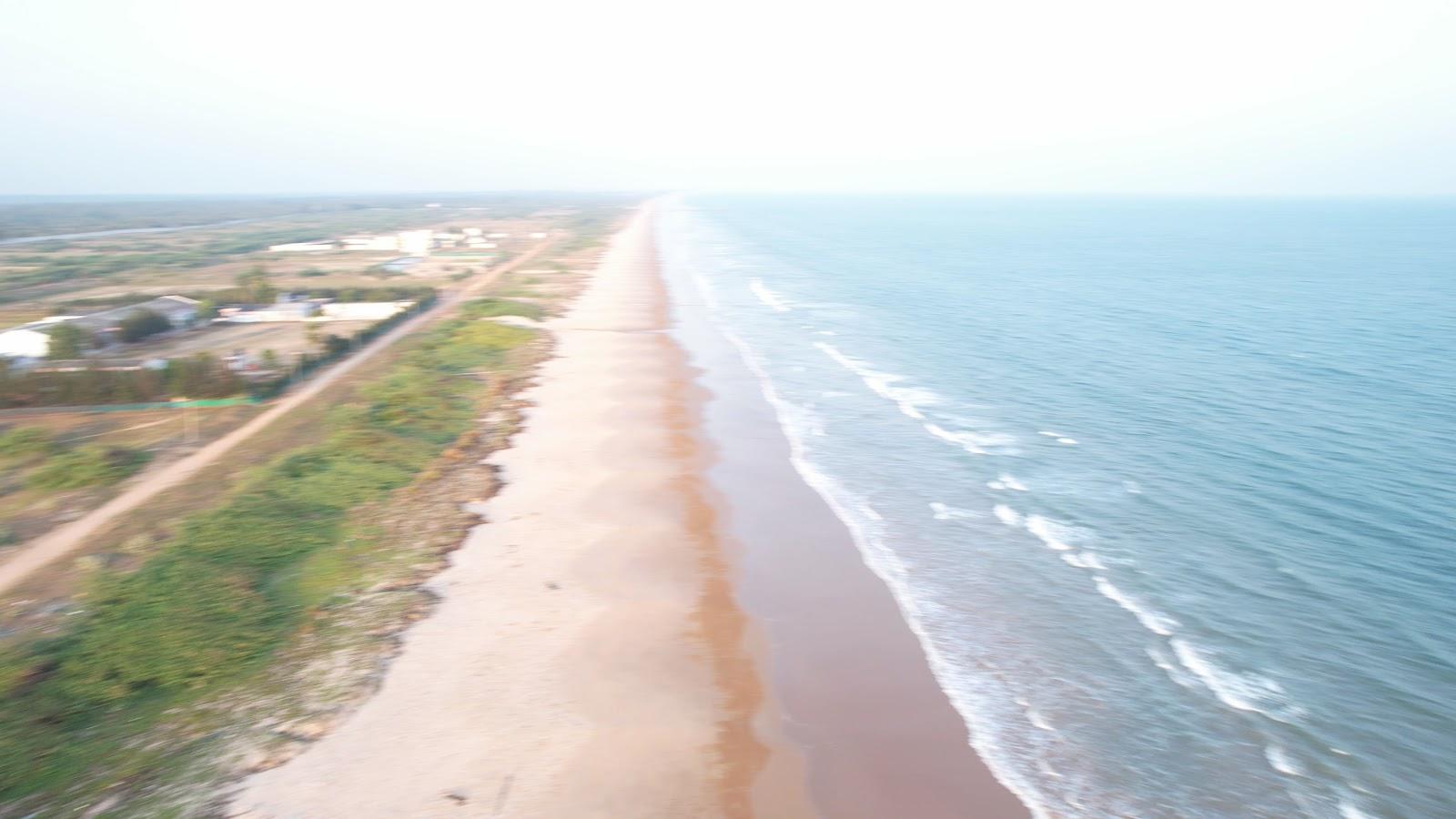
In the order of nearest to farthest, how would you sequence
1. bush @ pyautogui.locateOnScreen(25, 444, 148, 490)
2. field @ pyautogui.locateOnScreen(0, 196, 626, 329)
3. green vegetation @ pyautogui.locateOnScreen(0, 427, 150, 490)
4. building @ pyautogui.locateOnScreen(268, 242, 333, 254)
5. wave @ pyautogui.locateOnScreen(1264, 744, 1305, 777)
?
wave @ pyautogui.locateOnScreen(1264, 744, 1305, 777)
bush @ pyautogui.locateOnScreen(25, 444, 148, 490)
green vegetation @ pyautogui.locateOnScreen(0, 427, 150, 490)
field @ pyautogui.locateOnScreen(0, 196, 626, 329)
building @ pyautogui.locateOnScreen(268, 242, 333, 254)

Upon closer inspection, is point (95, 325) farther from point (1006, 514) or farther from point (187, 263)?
point (1006, 514)

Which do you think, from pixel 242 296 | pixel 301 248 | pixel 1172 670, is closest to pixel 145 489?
pixel 1172 670

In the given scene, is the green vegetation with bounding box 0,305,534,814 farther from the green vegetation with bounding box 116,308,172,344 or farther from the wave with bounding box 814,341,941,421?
the green vegetation with bounding box 116,308,172,344

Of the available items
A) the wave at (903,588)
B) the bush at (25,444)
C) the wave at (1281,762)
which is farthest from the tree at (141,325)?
the wave at (1281,762)

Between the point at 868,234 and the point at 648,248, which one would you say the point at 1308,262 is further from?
the point at 648,248

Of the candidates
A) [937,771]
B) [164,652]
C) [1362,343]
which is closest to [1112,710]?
[937,771]

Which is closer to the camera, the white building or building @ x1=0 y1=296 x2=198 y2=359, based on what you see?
the white building

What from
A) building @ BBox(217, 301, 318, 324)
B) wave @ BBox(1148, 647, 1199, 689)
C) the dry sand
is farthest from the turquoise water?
building @ BBox(217, 301, 318, 324)
